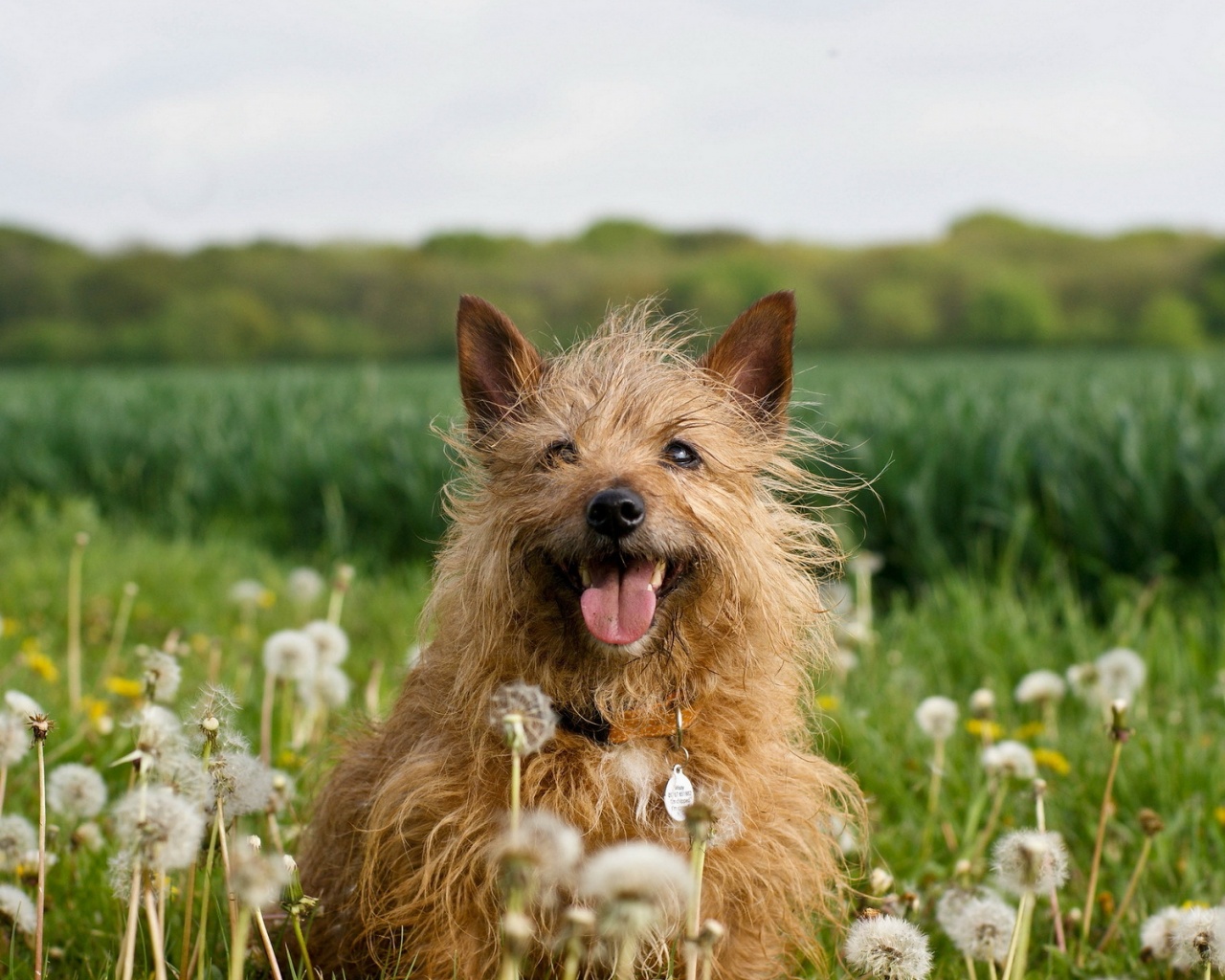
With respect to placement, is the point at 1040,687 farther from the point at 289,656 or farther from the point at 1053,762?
the point at 289,656

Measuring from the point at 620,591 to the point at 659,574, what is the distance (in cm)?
11

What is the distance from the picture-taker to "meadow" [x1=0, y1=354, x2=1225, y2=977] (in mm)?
3459

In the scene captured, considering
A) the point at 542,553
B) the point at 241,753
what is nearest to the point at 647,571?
the point at 542,553

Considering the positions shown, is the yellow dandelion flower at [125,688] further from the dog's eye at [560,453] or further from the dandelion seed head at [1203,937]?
the dandelion seed head at [1203,937]

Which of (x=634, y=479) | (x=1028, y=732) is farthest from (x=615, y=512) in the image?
(x=1028, y=732)

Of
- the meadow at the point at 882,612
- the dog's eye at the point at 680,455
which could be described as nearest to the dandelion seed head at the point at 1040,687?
the meadow at the point at 882,612

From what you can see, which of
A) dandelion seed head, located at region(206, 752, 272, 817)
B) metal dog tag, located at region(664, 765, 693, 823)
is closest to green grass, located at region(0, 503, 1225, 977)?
metal dog tag, located at region(664, 765, 693, 823)

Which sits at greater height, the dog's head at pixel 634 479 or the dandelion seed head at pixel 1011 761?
the dog's head at pixel 634 479

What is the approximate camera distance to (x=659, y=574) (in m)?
2.58

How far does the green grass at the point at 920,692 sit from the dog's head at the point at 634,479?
0.56m

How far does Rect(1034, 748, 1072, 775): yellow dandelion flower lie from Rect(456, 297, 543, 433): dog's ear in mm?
2520

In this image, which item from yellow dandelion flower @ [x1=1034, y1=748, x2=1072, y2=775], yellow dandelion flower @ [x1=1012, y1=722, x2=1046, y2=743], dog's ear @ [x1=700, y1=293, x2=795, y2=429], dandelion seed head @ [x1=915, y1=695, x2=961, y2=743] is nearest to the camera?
dog's ear @ [x1=700, y1=293, x2=795, y2=429]

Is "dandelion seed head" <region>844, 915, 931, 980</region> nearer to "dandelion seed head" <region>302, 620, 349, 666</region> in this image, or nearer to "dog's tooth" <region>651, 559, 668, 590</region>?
"dog's tooth" <region>651, 559, 668, 590</region>

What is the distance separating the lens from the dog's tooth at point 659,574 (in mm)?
2564
